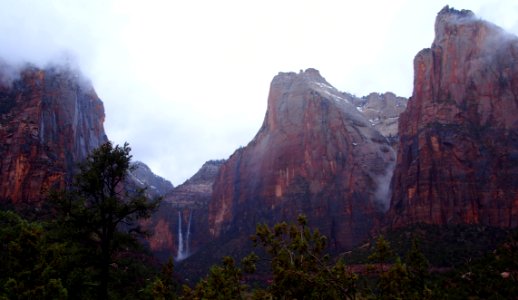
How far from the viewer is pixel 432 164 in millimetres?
97500

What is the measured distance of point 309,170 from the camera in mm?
131250

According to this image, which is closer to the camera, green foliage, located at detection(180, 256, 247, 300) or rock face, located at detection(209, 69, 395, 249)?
green foliage, located at detection(180, 256, 247, 300)

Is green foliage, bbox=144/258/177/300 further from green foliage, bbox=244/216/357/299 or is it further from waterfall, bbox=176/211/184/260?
waterfall, bbox=176/211/184/260

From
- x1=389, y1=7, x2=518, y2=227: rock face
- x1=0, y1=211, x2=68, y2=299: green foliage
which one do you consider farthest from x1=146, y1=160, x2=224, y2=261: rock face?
x1=0, y1=211, x2=68, y2=299: green foliage

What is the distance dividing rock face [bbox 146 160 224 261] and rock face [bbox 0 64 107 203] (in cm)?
4814

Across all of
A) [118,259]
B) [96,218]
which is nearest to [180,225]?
[118,259]

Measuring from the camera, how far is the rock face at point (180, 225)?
15512 centimetres

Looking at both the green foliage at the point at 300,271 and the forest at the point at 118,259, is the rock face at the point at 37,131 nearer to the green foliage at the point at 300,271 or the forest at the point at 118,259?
the forest at the point at 118,259

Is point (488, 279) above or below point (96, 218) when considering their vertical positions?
below

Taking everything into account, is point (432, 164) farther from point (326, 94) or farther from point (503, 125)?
point (326, 94)

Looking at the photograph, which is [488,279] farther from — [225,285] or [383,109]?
[383,109]

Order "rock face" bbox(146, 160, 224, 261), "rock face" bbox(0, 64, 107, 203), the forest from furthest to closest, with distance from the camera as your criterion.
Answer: "rock face" bbox(146, 160, 224, 261) < "rock face" bbox(0, 64, 107, 203) < the forest

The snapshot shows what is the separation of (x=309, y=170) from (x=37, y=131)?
64.0 m

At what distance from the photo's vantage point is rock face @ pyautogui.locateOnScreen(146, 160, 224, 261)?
155 metres
